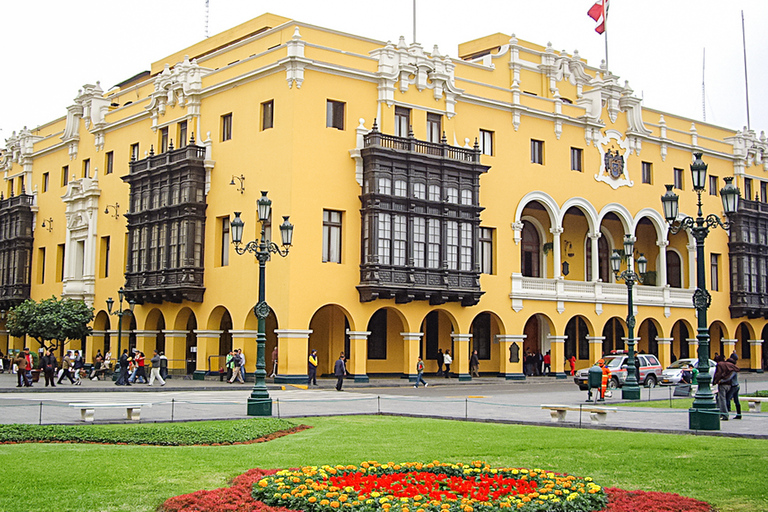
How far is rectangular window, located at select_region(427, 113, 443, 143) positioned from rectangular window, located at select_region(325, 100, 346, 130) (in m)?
4.64

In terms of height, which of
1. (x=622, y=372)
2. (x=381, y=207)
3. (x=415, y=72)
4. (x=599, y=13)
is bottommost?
(x=622, y=372)

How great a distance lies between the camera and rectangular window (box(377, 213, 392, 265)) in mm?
36250

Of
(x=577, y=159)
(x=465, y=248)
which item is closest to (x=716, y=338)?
(x=577, y=159)

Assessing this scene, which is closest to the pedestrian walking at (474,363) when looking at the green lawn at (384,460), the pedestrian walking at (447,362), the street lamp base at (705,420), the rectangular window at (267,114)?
the pedestrian walking at (447,362)

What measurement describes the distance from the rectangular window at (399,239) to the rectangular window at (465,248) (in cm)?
317

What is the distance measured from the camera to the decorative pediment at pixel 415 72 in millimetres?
37688

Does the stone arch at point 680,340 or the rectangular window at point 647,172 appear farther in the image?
the stone arch at point 680,340

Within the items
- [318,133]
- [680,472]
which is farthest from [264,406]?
[318,133]

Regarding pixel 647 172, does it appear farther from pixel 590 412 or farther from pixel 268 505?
pixel 268 505

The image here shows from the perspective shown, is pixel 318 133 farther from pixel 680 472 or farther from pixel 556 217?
pixel 680 472

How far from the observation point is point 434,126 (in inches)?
1563

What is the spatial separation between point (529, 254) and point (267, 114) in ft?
55.6

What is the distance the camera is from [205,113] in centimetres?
3984

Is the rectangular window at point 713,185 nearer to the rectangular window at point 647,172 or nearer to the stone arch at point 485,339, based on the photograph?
the rectangular window at point 647,172
